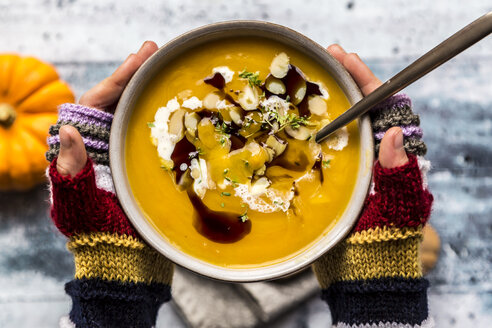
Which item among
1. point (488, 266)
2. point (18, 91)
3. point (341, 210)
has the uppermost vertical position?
point (18, 91)

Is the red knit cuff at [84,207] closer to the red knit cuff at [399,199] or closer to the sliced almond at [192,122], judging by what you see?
the sliced almond at [192,122]

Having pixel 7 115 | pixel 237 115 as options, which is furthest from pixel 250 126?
pixel 7 115

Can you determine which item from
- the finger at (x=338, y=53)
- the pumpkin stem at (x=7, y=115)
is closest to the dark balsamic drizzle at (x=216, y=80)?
the finger at (x=338, y=53)

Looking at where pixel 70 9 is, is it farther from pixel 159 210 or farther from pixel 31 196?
pixel 159 210

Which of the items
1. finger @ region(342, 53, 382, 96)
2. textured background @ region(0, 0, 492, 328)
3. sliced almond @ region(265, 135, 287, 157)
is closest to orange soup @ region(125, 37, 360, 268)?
sliced almond @ region(265, 135, 287, 157)

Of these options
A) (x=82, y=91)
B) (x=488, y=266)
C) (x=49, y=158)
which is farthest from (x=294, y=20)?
(x=488, y=266)

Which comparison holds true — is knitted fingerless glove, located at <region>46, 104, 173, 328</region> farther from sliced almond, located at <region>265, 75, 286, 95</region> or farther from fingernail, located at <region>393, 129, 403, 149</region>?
fingernail, located at <region>393, 129, 403, 149</region>
